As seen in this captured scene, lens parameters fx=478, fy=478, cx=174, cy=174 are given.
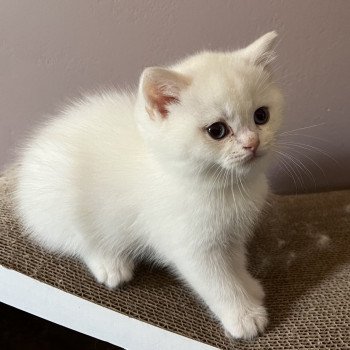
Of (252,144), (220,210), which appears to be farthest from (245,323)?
(252,144)

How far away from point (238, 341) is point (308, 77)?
728 mm

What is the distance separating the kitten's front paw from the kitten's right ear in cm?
38

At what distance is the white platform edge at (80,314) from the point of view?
84 centimetres

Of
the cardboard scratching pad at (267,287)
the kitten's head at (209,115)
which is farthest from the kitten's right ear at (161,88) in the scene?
the cardboard scratching pad at (267,287)

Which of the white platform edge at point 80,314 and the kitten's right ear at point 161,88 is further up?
the kitten's right ear at point 161,88

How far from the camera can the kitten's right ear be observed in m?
0.69

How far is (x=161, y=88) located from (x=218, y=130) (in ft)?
0.35

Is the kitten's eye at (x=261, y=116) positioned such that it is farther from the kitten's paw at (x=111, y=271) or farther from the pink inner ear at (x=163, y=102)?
the kitten's paw at (x=111, y=271)

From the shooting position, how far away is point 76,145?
0.91 meters

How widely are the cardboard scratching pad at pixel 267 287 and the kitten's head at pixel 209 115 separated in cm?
29

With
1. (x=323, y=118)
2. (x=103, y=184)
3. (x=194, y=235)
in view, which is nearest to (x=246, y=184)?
(x=194, y=235)

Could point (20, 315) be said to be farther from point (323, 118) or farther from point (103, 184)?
point (323, 118)

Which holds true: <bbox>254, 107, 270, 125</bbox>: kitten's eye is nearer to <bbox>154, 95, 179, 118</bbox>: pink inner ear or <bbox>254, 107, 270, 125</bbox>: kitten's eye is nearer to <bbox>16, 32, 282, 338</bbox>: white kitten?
<bbox>16, 32, 282, 338</bbox>: white kitten

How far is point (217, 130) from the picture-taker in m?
0.72
